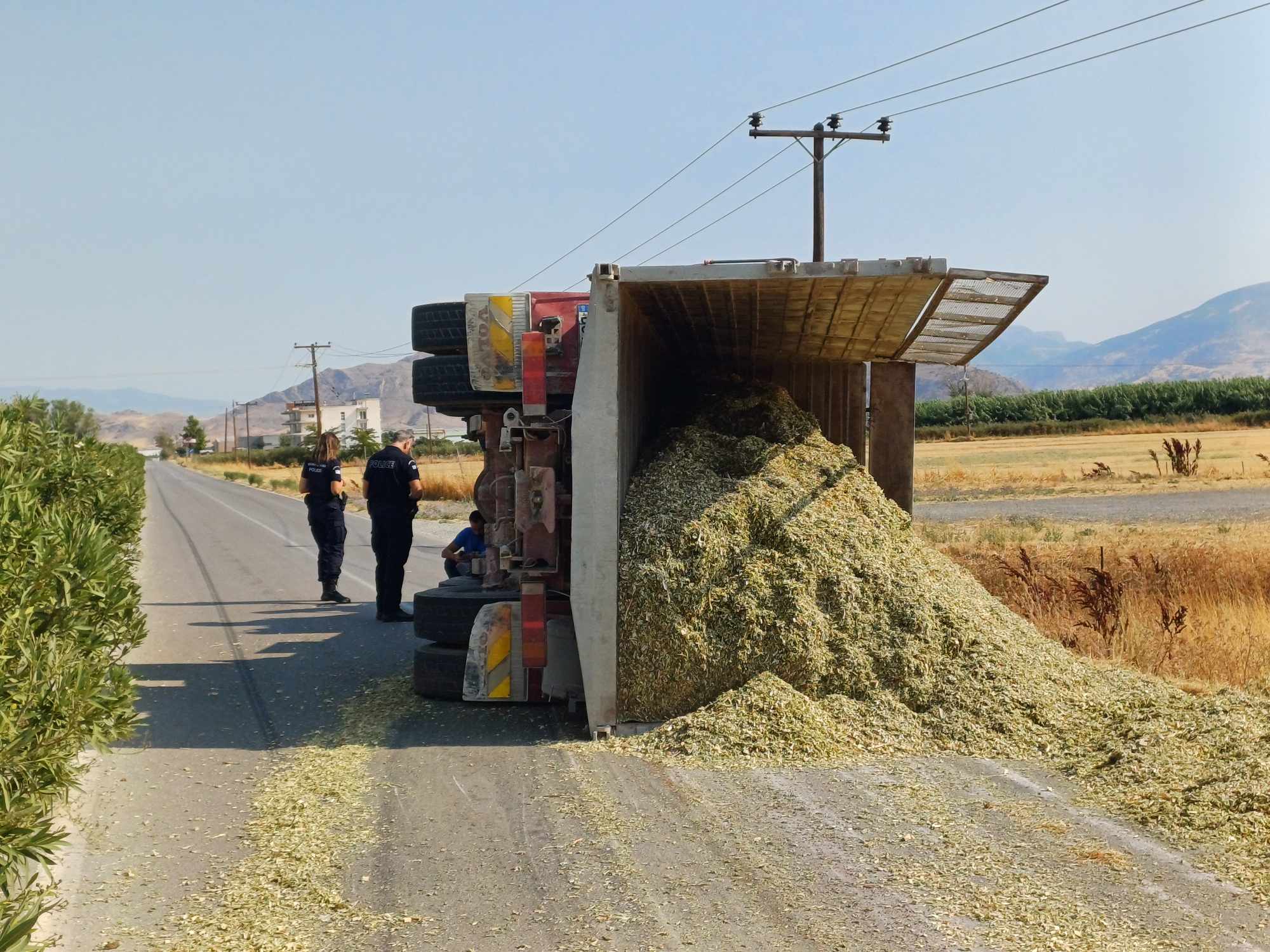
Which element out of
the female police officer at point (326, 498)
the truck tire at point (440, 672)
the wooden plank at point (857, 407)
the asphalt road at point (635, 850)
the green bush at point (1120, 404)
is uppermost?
the green bush at point (1120, 404)

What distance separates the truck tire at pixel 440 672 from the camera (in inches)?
319

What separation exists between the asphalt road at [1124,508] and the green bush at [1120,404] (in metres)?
48.3

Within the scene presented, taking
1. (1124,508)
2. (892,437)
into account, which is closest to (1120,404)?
(1124,508)

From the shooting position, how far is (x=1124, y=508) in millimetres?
23359

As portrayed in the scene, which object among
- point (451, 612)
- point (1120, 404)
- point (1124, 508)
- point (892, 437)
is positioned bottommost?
point (1124, 508)

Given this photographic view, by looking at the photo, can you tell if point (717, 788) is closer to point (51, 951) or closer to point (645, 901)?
point (645, 901)

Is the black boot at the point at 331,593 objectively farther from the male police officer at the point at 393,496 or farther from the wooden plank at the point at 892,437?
the wooden plank at the point at 892,437

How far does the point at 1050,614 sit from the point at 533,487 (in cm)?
553

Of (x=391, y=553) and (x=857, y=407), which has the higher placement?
(x=857, y=407)

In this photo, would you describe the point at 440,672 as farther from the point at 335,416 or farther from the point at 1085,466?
the point at 335,416

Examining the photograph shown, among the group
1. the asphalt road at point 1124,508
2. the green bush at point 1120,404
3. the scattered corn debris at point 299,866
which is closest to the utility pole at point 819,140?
the asphalt road at point 1124,508

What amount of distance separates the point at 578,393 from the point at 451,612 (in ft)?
6.20

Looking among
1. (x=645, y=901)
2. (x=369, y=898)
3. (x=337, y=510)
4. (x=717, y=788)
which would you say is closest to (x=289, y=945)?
(x=369, y=898)

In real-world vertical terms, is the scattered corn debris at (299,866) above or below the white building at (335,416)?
below
